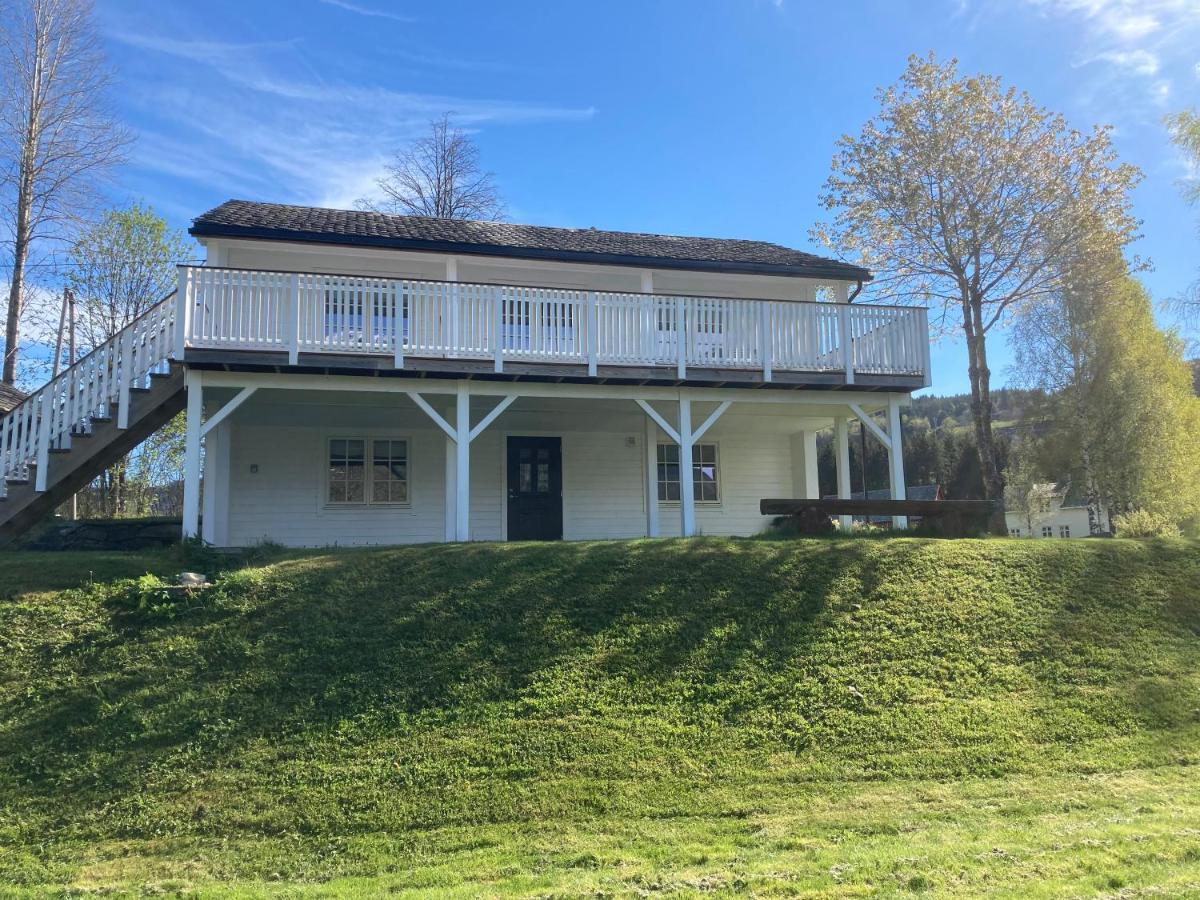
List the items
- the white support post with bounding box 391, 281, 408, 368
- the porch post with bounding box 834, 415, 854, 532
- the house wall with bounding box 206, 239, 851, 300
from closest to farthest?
the white support post with bounding box 391, 281, 408, 368
the house wall with bounding box 206, 239, 851, 300
the porch post with bounding box 834, 415, 854, 532

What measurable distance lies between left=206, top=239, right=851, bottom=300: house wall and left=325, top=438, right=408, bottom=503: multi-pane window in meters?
2.95

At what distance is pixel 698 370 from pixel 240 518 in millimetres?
7830

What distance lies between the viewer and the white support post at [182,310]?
35.3 ft

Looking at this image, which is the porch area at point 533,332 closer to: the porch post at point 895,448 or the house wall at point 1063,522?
the porch post at point 895,448

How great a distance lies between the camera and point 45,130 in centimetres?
2034

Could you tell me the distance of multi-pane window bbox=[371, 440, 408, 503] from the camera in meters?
14.1

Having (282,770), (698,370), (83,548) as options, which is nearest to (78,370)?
(83,548)

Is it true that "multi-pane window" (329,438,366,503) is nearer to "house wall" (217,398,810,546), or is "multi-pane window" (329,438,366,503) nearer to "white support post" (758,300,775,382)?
"house wall" (217,398,810,546)

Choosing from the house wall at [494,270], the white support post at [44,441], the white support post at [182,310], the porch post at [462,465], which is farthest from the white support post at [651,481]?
the white support post at [44,441]

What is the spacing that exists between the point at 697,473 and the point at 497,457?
156 inches

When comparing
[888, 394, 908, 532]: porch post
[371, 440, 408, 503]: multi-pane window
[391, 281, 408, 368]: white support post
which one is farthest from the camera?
[371, 440, 408, 503]: multi-pane window

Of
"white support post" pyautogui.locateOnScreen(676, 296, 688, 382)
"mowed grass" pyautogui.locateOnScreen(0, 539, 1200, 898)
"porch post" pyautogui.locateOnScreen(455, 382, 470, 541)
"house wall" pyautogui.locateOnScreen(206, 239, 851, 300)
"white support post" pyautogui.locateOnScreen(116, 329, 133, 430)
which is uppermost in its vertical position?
"house wall" pyautogui.locateOnScreen(206, 239, 851, 300)

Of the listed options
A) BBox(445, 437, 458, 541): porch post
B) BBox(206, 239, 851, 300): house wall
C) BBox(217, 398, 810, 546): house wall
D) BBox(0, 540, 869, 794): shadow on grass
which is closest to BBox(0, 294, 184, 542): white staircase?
BBox(217, 398, 810, 546): house wall

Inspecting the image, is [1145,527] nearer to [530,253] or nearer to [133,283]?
[530,253]
